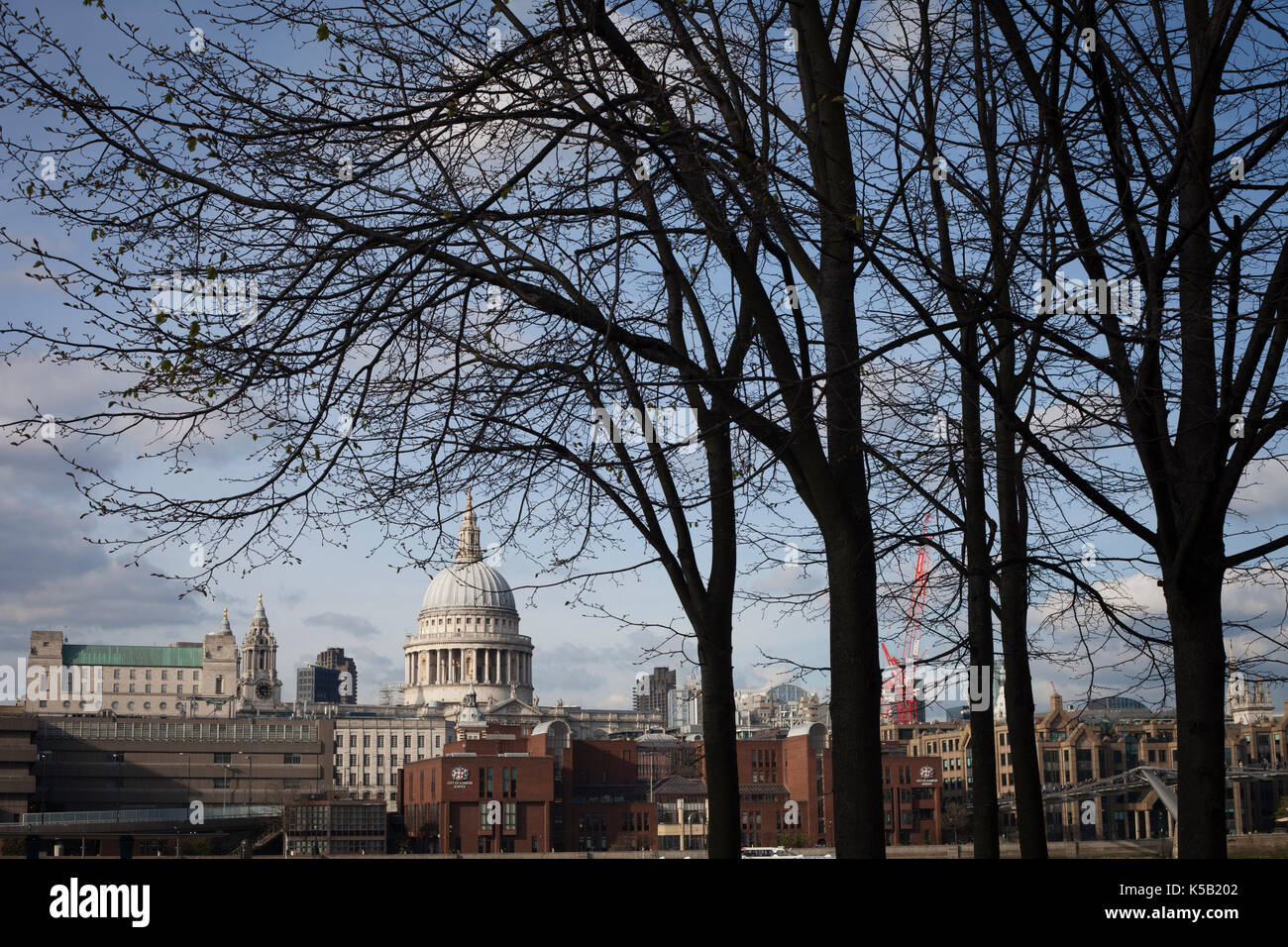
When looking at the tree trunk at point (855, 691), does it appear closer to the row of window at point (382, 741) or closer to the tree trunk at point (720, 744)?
the tree trunk at point (720, 744)

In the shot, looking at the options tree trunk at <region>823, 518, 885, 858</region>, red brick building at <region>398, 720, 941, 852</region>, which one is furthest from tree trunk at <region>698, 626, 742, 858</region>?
red brick building at <region>398, 720, 941, 852</region>

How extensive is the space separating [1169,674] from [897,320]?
4773 mm

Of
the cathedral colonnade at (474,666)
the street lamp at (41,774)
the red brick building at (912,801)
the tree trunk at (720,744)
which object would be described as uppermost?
the cathedral colonnade at (474,666)

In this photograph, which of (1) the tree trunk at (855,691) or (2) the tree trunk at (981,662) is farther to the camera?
(2) the tree trunk at (981,662)

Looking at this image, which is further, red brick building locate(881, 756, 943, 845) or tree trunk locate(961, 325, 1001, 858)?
red brick building locate(881, 756, 943, 845)

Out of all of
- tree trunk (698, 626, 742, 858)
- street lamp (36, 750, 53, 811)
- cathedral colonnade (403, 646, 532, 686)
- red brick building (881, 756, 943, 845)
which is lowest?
red brick building (881, 756, 943, 845)

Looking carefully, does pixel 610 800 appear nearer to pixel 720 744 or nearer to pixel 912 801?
pixel 912 801

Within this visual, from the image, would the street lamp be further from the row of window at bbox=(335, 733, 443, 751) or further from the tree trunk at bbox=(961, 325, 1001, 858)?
the tree trunk at bbox=(961, 325, 1001, 858)

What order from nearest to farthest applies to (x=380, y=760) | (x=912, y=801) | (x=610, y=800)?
(x=912, y=801) → (x=610, y=800) → (x=380, y=760)

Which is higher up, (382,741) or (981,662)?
(981,662)

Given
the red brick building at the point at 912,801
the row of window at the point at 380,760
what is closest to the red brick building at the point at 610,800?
the red brick building at the point at 912,801

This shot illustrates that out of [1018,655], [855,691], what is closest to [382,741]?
[1018,655]
